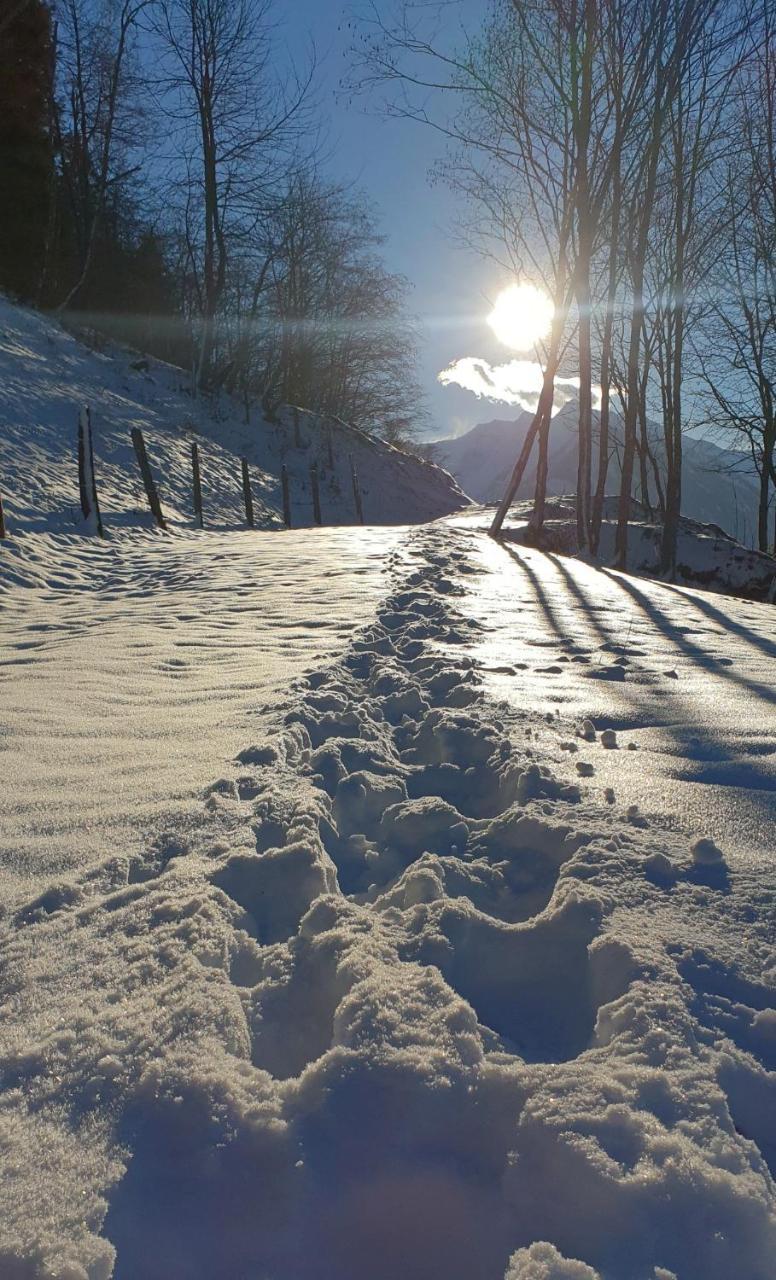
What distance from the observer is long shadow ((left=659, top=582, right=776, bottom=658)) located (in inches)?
177

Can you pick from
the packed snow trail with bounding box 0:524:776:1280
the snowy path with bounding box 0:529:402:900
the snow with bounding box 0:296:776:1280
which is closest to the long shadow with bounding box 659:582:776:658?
the snow with bounding box 0:296:776:1280

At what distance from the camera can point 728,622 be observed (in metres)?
5.52

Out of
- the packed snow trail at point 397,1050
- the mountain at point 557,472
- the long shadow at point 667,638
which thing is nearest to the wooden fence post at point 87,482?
the long shadow at point 667,638

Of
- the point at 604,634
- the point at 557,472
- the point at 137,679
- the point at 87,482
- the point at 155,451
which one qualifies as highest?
the point at 557,472

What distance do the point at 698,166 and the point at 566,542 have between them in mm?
6214

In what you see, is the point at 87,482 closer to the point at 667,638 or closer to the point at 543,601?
the point at 543,601

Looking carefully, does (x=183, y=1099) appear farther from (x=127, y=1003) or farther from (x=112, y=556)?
(x=112, y=556)

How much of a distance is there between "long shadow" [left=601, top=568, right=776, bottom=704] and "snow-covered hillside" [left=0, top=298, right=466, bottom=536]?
24.2 ft

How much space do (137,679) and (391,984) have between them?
107 inches

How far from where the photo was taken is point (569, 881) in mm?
1706

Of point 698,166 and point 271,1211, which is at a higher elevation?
point 698,166

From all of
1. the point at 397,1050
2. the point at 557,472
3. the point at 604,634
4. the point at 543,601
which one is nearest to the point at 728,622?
the point at 543,601

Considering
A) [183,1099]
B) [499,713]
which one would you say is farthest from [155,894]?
[499,713]

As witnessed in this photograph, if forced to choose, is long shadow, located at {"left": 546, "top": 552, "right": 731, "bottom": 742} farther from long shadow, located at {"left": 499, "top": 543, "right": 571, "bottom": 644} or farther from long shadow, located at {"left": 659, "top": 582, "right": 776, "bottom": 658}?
long shadow, located at {"left": 659, "top": 582, "right": 776, "bottom": 658}
